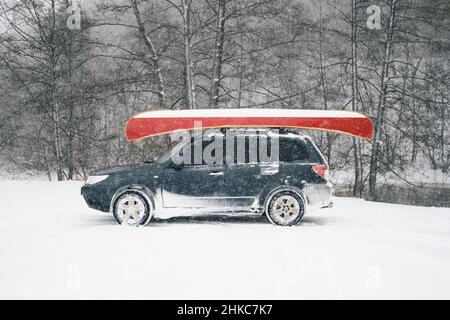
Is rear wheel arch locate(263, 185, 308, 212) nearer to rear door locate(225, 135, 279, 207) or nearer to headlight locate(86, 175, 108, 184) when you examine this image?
rear door locate(225, 135, 279, 207)

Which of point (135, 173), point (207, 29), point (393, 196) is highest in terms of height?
point (207, 29)

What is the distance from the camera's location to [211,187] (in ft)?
28.3

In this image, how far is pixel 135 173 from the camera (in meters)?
8.61

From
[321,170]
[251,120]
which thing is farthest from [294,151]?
[251,120]

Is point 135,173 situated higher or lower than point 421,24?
lower

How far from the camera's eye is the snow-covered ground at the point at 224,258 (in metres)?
4.67

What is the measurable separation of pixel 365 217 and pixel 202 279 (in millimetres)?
5696

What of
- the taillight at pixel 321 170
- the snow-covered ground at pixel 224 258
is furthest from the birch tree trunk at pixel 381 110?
the taillight at pixel 321 170

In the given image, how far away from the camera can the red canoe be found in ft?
29.3

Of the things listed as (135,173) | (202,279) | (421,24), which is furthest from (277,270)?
(421,24)

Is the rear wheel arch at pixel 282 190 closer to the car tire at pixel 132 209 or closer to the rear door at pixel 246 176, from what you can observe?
the rear door at pixel 246 176

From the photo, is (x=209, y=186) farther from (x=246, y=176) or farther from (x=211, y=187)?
(x=246, y=176)

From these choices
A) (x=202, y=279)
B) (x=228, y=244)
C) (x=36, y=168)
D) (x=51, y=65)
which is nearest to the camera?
(x=202, y=279)
